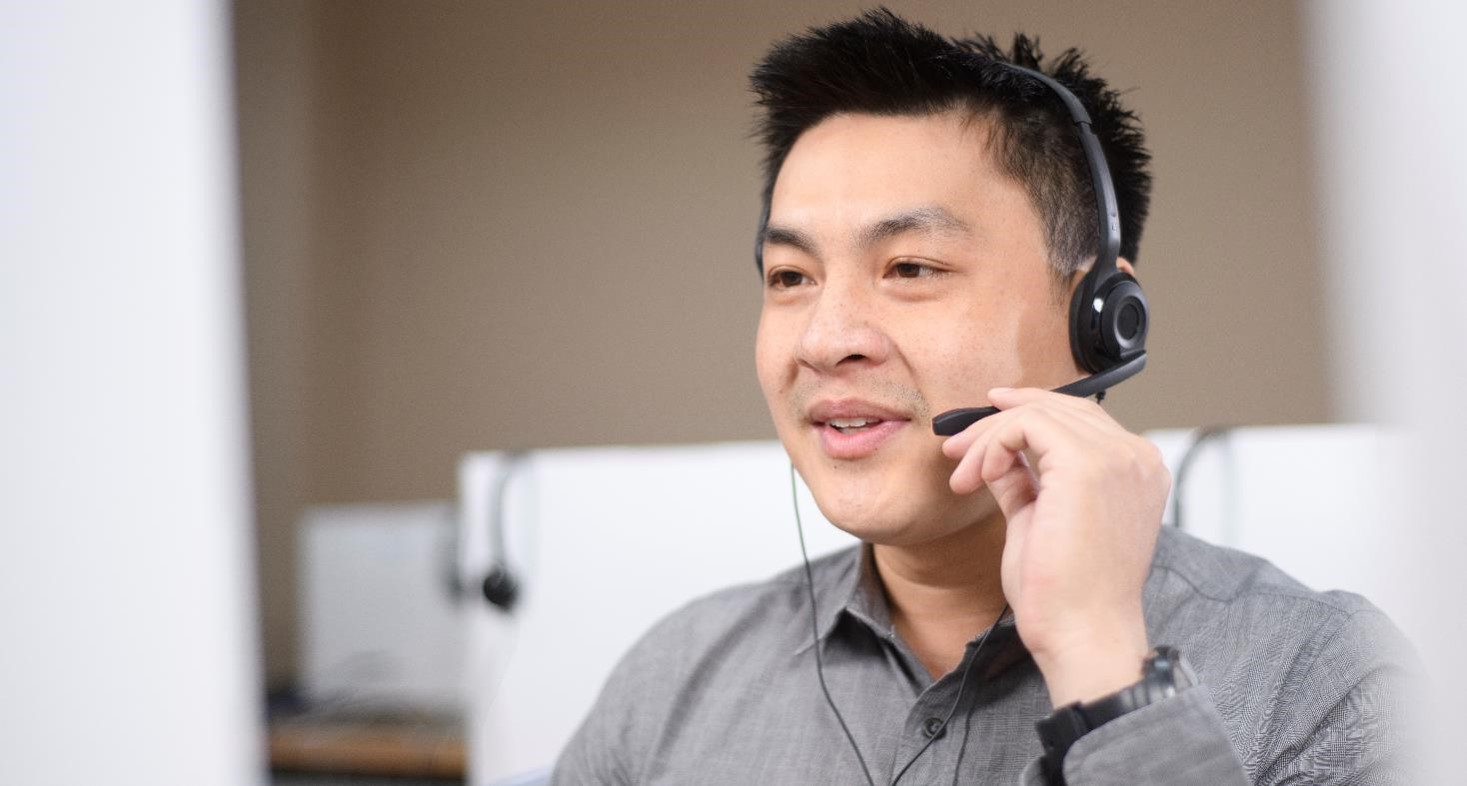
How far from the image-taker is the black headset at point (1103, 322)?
81 centimetres

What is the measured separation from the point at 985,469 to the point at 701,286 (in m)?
0.60

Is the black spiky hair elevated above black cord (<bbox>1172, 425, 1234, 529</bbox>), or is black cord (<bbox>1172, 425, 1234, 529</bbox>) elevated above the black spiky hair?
the black spiky hair

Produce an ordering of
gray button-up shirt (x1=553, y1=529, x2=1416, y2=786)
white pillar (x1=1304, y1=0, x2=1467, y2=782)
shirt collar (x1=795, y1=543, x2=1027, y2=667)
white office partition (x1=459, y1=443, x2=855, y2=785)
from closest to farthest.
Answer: white pillar (x1=1304, y1=0, x2=1467, y2=782) < gray button-up shirt (x1=553, y1=529, x2=1416, y2=786) < shirt collar (x1=795, y1=543, x2=1027, y2=667) < white office partition (x1=459, y1=443, x2=855, y2=785)

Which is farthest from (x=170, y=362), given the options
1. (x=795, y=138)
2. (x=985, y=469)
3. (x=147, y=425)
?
(x=795, y=138)

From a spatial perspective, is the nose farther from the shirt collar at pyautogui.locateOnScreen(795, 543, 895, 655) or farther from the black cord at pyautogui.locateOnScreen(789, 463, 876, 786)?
the shirt collar at pyautogui.locateOnScreen(795, 543, 895, 655)

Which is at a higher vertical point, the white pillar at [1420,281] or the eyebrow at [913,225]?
the eyebrow at [913,225]

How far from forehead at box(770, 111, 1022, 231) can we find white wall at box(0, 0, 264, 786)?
0.52 metres

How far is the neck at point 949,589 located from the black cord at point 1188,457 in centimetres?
18

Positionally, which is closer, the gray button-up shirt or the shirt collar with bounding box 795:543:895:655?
the gray button-up shirt

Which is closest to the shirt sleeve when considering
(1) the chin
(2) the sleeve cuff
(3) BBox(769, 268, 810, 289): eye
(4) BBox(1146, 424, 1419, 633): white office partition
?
(2) the sleeve cuff

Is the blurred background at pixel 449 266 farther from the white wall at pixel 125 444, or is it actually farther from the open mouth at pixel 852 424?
the open mouth at pixel 852 424

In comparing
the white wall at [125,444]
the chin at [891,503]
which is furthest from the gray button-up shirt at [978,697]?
the white wall at [125,444]

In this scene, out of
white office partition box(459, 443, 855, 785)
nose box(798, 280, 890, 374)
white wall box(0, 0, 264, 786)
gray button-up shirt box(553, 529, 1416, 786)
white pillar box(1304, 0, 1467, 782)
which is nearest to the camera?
white pillar box(1304, 0, 1467, 782)

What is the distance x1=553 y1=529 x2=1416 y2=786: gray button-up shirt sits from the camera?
2.43 ft
